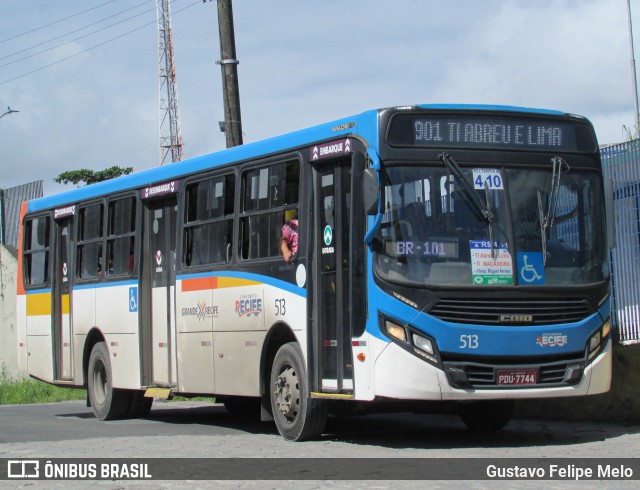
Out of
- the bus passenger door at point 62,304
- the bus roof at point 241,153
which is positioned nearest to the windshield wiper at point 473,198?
the bus roof at point 241,153

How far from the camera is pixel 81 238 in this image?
18062 millimetres

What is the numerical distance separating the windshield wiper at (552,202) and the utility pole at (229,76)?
8959mm

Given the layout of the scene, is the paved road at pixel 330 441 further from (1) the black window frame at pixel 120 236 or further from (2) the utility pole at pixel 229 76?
(2) the utility pole at pixel 229 76

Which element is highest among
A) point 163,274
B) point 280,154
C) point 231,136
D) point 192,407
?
point 231,136

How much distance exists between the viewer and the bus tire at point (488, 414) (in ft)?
43.1

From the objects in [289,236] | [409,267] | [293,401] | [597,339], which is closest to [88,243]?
[289,236]

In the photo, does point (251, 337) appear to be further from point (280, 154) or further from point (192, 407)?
point (192, 407)

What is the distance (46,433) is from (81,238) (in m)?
4.02

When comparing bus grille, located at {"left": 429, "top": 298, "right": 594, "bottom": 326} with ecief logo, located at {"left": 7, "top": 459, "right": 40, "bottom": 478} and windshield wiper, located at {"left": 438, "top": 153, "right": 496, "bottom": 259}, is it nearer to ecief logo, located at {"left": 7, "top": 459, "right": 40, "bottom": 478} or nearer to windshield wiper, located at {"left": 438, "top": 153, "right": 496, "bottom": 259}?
windshield wiper, located at {"left": 438, "top": 153, "right": 496, "bottom": 259}

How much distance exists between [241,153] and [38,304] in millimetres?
6566

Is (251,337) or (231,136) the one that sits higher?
(231,136)

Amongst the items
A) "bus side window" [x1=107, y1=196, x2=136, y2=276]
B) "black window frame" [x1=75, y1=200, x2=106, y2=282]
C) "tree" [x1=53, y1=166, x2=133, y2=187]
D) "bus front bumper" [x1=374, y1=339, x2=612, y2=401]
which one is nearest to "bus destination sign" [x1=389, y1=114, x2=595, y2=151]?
"bus front bumper" [x1=374, y1=339, x2=612, y2=401]

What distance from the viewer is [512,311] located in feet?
36.9
